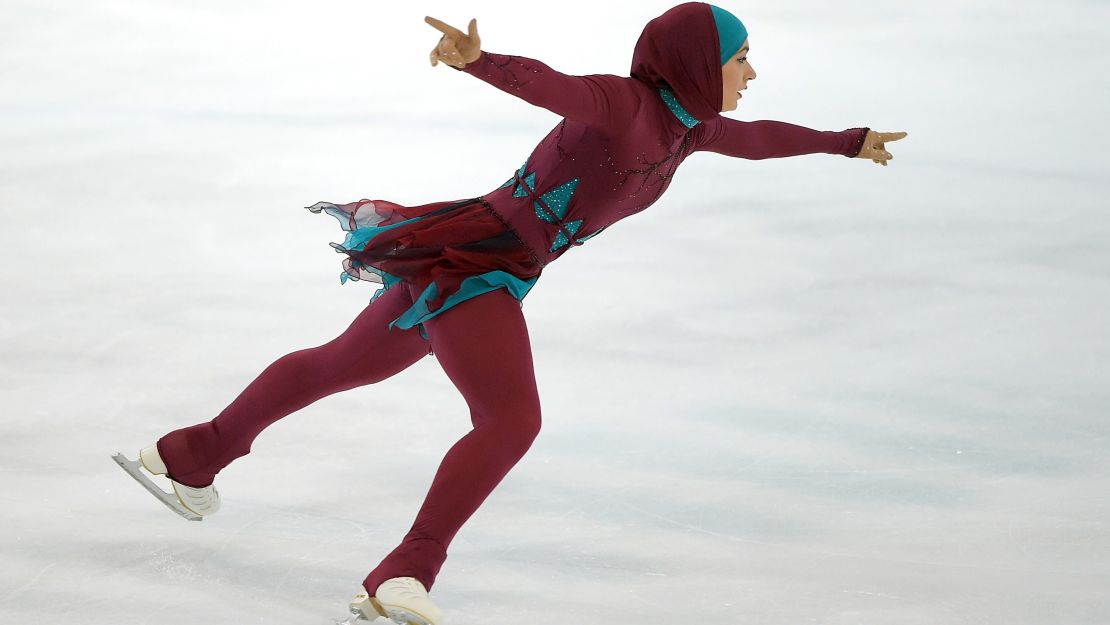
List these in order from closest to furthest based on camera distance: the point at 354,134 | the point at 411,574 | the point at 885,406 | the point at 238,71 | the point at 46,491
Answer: the point at 411,574 < the point at 46,491 < the point at 885,406 < the point at 354,134 < the point at 238,71

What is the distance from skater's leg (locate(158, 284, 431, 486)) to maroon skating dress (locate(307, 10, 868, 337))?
0.24 ft

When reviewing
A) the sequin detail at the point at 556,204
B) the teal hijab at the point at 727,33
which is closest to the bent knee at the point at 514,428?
the sequin detail at the point at 556,204

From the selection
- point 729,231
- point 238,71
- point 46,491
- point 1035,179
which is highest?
point 238,71

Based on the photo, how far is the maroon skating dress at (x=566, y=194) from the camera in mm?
2449

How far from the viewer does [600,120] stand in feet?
7.69

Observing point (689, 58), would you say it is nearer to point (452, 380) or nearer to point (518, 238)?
point (518, 238)

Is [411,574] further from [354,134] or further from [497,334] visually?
[354,134]

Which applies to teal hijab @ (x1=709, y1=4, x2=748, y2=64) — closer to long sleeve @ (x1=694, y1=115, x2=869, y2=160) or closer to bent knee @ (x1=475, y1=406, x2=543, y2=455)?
long sleeve @ (x1=694, y1=115, x2=869, y2=160)

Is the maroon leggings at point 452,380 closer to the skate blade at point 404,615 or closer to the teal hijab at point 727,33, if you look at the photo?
the skate blade at point 404,615

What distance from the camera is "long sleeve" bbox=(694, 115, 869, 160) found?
111 inches

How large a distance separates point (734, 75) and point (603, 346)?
1742 millimetres

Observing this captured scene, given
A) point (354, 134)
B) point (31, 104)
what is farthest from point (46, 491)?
point (31, 104)

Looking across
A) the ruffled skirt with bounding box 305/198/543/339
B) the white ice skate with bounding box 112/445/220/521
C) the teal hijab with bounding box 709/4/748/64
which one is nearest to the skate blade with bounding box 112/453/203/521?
the white ice skate with bounding box 112/445/220/521

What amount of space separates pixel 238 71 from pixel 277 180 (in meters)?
1.73
